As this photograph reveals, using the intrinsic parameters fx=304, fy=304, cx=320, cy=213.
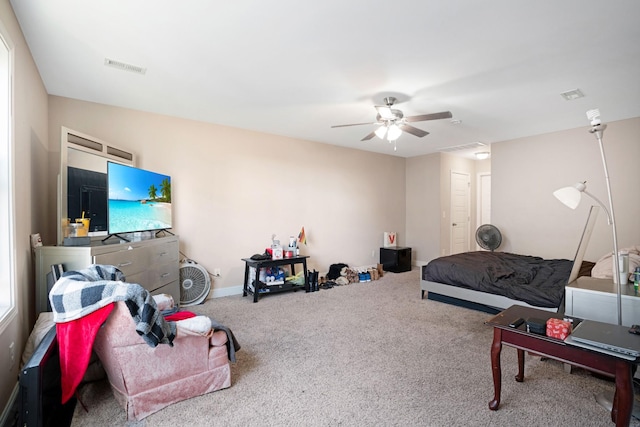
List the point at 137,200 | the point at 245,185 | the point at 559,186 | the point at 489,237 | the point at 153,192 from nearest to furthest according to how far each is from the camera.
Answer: the point at 137,200 → the point at 153,192 → the point at 245,185 → the point at 559,186 → the point at 489,237

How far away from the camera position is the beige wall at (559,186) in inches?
161

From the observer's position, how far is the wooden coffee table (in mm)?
1420

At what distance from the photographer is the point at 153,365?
5.95 ft

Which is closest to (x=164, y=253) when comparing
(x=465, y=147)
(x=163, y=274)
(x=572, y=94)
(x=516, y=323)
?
(x=163, y=274)

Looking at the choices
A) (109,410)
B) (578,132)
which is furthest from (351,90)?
(578,132)

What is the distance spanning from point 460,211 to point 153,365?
6.57 meters

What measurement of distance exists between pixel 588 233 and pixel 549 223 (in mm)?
2383

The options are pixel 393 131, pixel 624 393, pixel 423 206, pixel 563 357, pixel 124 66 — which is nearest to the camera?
pixel 624 393

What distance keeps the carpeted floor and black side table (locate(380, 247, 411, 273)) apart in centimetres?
243

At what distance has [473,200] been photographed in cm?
720

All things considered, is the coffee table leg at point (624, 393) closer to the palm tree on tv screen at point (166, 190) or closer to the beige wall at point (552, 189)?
the beige wall at point (552, 189)

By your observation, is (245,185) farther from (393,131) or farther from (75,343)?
(75,343)

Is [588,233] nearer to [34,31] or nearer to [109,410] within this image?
[109,410]

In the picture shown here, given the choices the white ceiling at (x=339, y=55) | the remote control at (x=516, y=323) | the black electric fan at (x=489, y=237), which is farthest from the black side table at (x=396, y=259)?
the remote control at (x=516, y=323)
